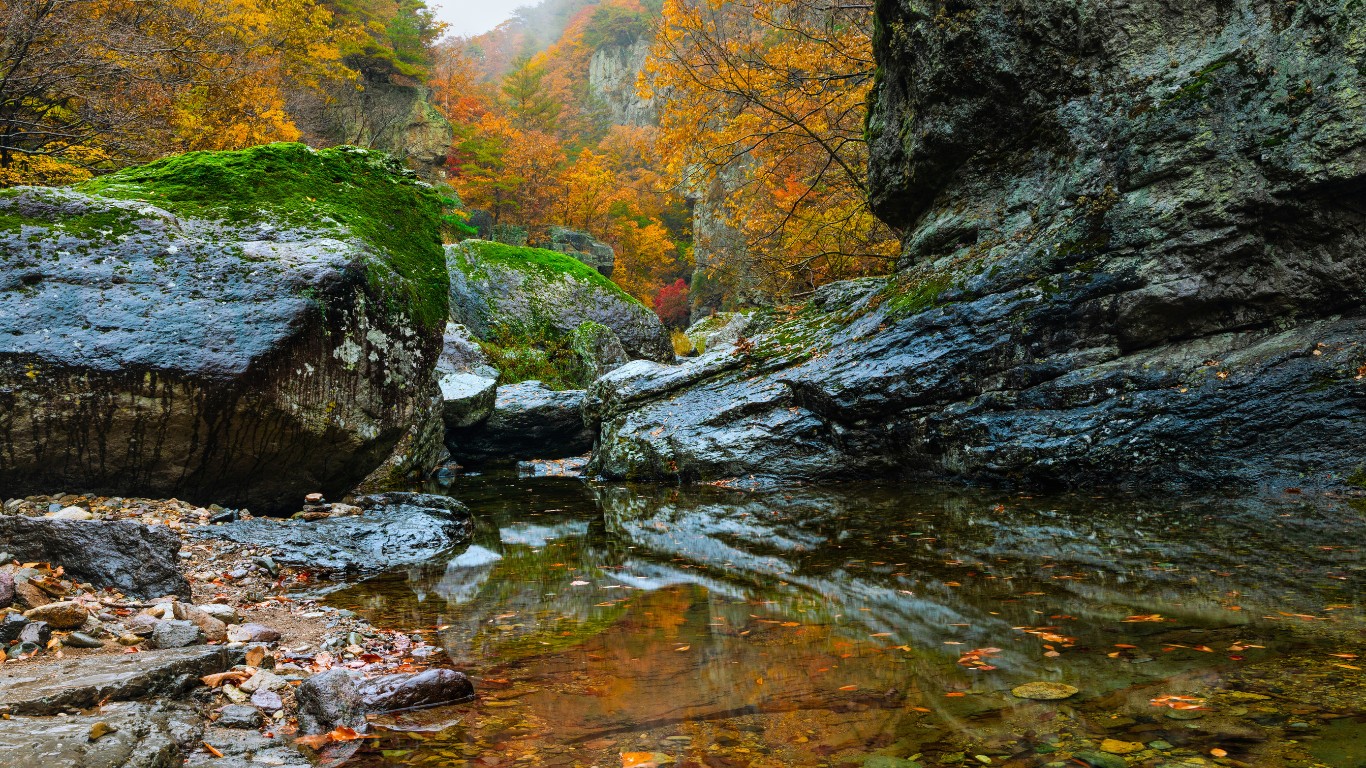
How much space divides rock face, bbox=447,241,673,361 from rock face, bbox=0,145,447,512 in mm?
10480

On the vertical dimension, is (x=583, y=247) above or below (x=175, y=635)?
above

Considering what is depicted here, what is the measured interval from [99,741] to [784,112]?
1407cm

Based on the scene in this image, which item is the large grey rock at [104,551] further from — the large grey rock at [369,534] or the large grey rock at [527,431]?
the large grey rock at [527,431]

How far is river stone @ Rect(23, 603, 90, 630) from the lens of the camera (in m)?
2.95

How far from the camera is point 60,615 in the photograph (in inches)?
118

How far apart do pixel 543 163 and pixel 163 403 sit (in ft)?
98.3

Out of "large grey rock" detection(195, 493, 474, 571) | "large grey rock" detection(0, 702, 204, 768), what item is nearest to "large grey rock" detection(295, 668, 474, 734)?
"large grey rock" detection(0, 702, 204, 768)

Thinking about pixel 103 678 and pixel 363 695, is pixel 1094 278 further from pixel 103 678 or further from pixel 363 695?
pixel 103 678

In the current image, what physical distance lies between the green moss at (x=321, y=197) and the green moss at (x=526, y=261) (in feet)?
34.9

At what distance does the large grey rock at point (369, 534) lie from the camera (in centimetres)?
522

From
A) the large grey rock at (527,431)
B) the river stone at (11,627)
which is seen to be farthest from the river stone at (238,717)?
the large grey rock at (527,431)

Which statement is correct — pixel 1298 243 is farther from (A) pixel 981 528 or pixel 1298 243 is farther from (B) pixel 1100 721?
(B) pixel 1100 721

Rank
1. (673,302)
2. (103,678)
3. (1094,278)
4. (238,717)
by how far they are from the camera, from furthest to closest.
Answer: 1. (673,302)
2. (1094,278)
3. (238,717)
4. (103,678)

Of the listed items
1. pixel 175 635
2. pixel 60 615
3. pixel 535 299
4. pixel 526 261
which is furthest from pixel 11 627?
pixel 526 261
